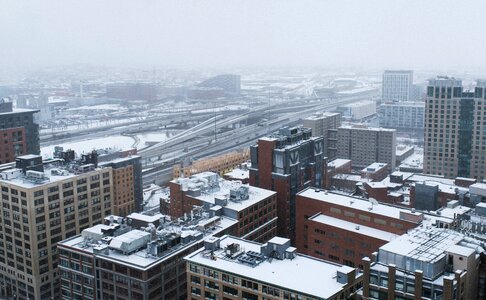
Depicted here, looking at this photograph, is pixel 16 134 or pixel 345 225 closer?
pixel 345 225

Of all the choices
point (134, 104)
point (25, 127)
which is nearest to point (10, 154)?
point (25, 127)

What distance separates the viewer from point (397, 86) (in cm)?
16550

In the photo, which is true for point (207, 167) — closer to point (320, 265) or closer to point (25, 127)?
point (25, 127)

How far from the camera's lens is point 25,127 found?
203 feet

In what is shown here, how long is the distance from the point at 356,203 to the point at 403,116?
87.5 metres

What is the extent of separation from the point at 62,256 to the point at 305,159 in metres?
22.6

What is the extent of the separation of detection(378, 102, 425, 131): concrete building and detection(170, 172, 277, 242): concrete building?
83.8 m

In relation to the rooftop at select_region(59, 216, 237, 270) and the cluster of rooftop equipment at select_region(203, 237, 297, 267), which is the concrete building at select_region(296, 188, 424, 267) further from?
the cluster of rooftop equipment at select_region(203, 237, 297, 267)

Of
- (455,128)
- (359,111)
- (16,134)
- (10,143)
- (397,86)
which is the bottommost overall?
(359,111)

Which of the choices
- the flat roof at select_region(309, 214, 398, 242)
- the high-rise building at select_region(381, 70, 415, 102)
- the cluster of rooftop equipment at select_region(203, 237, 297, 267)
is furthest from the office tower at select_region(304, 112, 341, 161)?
the high-rise building at select_region(381, 70, 415, 102)

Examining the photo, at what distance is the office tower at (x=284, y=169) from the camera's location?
46.7m

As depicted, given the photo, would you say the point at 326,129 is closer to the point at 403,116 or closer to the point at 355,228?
the point at 403,116

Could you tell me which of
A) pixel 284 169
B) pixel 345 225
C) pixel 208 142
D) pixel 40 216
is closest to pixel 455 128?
pixel 284 169

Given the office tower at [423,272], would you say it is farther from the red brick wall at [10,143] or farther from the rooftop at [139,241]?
the red brick wall at [10,143]
